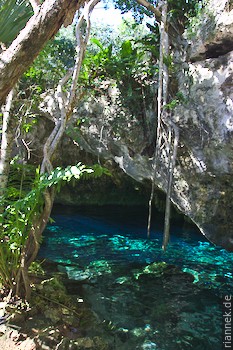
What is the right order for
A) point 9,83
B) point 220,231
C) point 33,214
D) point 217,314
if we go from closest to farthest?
point 9,83, point 33,214, point 217,314, point 220,231

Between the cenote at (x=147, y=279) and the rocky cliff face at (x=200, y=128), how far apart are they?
34.9 inches

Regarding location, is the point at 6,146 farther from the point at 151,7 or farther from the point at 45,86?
the point at 45,86

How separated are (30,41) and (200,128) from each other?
371 cm

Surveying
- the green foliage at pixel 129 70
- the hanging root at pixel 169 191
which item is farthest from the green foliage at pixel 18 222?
the green foliage at pixel 129 70

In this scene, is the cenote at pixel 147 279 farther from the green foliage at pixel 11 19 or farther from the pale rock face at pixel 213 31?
the pale rock face at pixel 213 31

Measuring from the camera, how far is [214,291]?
4.36m

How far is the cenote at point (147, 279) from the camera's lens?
3.33 m

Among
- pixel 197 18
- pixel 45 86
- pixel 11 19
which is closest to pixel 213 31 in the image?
pixel 197 18

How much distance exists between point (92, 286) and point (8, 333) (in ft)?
5.09

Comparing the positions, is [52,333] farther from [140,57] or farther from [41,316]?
[140,57]

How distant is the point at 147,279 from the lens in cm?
468

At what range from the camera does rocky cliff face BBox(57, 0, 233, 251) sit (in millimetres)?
4844

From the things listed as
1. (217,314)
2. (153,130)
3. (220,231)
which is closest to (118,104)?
(153,130)

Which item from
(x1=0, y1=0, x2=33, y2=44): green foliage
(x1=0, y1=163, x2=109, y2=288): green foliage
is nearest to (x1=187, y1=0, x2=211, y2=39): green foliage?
(x1=0, y1=0, x2=33, y2=44): green foliage
